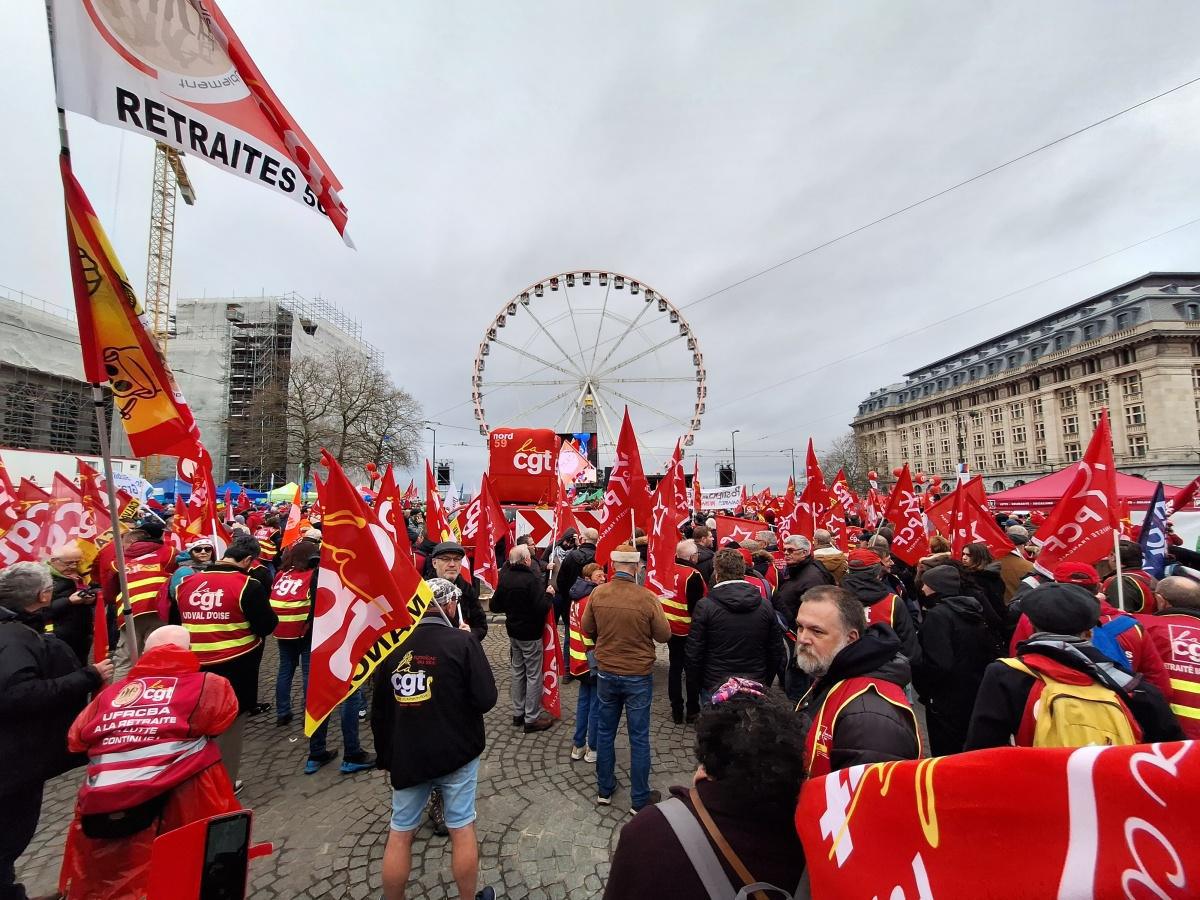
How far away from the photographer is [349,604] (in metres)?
2.87

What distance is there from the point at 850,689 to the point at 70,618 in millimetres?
5525

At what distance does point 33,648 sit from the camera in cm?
272

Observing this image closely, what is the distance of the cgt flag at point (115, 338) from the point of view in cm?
236

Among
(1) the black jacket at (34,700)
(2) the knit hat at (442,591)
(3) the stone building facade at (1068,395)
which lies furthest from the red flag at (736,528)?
(3) the stone building facade at (1068,395)

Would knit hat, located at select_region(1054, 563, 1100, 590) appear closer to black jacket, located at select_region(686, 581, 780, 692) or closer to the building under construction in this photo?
black jacket, located at select_region(686, 581, 780, 692)

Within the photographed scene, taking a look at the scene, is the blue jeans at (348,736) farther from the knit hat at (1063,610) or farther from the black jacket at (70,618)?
the knit hat at (1063,610)

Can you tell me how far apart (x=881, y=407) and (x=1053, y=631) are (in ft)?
334

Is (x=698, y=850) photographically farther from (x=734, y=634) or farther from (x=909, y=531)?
(x=909, y=531)

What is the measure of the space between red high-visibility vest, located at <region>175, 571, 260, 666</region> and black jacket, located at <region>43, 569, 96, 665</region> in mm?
667

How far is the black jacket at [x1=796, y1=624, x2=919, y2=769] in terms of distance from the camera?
1905 mm

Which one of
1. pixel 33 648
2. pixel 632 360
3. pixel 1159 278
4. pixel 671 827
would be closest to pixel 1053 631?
pixel 671 827

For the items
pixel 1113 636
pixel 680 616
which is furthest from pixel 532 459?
pixel 1113 636

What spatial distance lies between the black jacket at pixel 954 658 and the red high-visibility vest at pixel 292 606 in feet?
17.2

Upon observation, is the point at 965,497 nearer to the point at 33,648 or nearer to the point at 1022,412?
the point at 33,648
